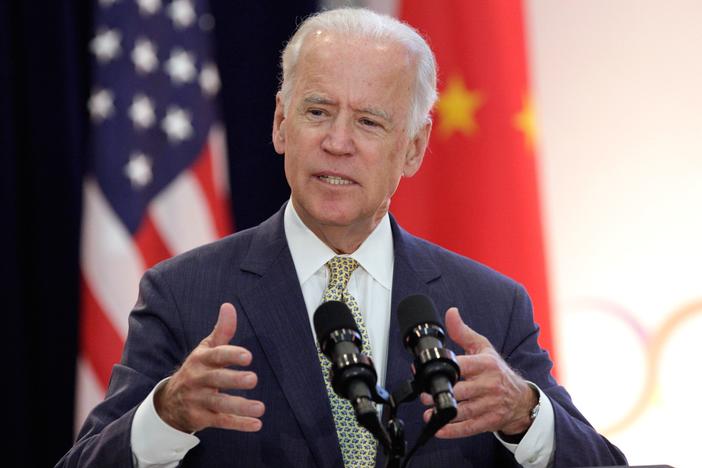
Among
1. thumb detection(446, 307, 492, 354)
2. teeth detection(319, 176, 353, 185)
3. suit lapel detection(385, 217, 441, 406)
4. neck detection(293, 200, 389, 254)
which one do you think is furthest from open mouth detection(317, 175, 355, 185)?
thumb detection(446, 307, 492, 354)

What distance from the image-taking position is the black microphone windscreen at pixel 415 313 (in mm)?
1621

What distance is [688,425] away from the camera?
14.0 ft

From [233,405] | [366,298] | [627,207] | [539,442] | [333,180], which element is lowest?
[539,442]

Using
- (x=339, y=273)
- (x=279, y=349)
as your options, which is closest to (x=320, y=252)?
(x=339, y=273)

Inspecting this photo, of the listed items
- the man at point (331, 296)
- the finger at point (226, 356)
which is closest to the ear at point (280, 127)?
the man at point (331, 296)

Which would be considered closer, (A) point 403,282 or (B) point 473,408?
(B) point 473,408

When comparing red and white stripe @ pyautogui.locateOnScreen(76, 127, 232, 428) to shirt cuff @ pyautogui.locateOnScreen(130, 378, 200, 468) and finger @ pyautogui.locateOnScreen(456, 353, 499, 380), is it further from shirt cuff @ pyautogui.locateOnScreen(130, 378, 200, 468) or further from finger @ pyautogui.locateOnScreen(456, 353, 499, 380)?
finger @ pyautogui.locateOnScreen(456, 353, 499, 380)

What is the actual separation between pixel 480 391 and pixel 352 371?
1.28 ft

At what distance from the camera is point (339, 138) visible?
225cm

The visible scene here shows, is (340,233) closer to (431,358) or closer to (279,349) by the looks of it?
(279,349)

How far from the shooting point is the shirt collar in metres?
2.34

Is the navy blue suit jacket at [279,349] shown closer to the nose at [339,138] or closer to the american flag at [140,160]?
the nose at [339,138]

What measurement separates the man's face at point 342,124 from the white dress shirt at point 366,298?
3.1 inches

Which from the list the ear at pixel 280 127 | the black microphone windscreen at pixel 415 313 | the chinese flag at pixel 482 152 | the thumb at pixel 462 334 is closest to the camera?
the black microphone windscreen at pixel 415 313
